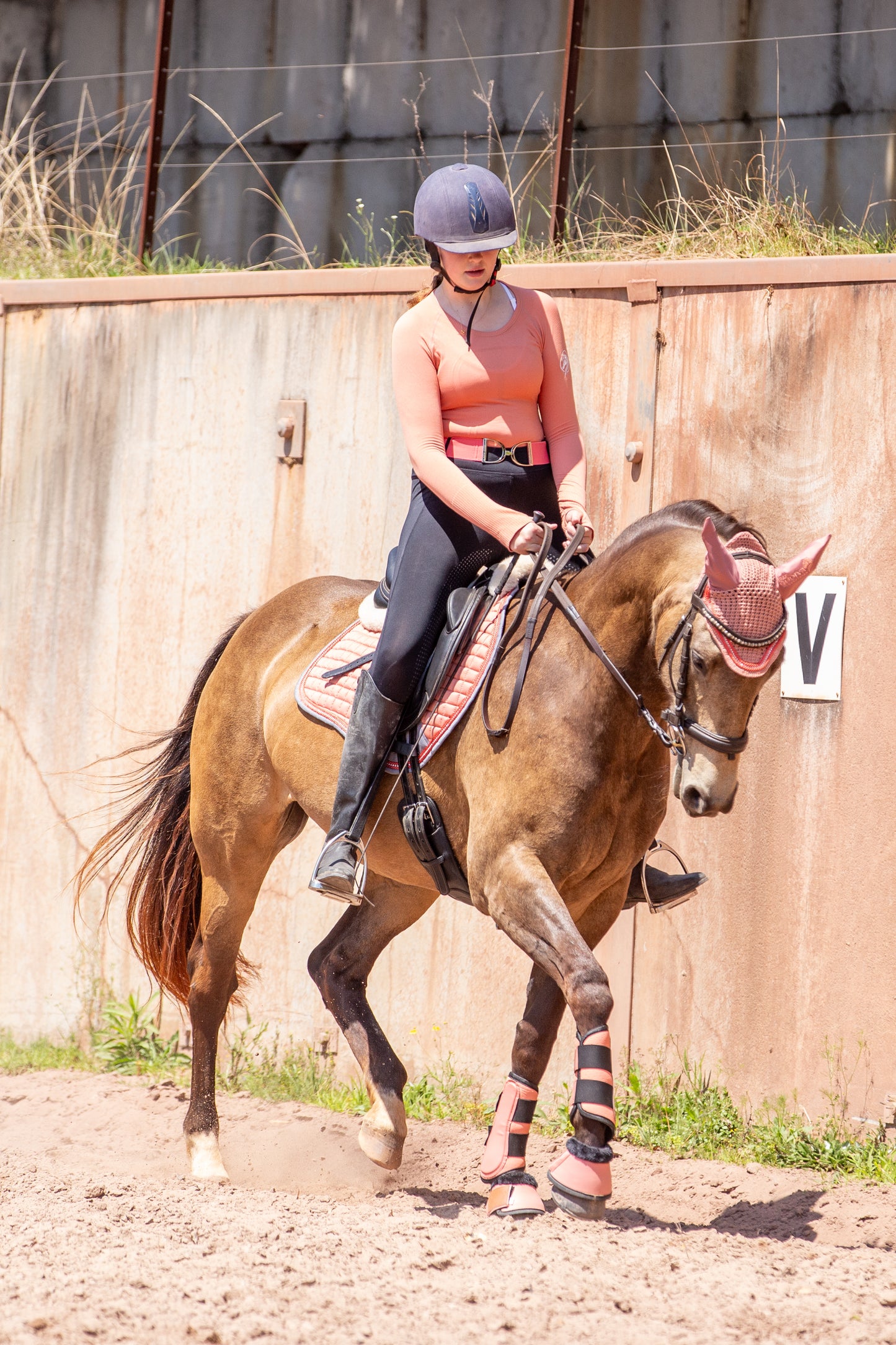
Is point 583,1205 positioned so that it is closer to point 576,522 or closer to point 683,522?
point 683,522

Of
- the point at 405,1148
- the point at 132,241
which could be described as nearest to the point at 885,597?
the point at 405,1148

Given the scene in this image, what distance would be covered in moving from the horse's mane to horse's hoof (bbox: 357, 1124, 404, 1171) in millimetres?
2280

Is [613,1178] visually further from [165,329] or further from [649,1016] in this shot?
[165,329]

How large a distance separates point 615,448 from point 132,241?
3.73m

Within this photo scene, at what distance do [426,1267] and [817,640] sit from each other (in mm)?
3135

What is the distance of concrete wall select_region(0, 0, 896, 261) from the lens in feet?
30.2

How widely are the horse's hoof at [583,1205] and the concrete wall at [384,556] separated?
2.07 metres

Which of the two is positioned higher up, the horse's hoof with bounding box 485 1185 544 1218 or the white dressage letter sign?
the white dressage letter sign

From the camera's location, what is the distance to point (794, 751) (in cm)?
567

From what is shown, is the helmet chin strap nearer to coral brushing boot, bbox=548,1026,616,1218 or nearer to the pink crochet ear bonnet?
the pink crochet ear bonnet

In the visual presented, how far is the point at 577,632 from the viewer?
4227 mm

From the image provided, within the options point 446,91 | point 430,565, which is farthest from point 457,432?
point 446,91

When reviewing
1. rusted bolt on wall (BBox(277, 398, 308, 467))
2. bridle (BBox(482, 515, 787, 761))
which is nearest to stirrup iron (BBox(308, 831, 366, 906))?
bridle (BBox(482, 515, 787, 761))

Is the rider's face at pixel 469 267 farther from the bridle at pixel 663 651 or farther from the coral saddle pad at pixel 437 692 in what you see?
the coral saddle pad at pixel 437 692
